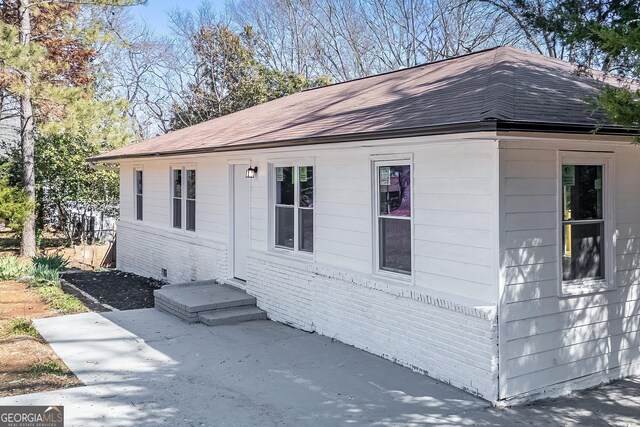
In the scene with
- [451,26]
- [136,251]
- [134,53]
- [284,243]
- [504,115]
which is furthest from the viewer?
[134,53]

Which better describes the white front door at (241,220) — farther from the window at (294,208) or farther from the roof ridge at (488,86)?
the roof ridge at (488,86)

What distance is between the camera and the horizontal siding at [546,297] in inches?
222

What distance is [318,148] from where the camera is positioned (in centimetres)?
775

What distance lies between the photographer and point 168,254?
12.9 metres

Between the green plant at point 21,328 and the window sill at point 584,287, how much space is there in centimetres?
690

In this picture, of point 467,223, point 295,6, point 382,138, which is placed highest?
point 295,6

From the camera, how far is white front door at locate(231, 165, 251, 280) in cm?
1007

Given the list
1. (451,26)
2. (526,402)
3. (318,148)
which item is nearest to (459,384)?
(526,402)

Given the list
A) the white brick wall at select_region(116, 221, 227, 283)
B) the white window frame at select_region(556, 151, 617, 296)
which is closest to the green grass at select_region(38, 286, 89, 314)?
the white brick wall at select_region(116, 221, 227, 283)

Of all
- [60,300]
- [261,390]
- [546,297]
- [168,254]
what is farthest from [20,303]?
[546,297]

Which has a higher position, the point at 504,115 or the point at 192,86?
the point at 192,86

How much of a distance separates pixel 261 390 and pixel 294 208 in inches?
138

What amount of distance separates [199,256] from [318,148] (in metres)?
4.82

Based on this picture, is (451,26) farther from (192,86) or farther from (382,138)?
(382,138)
